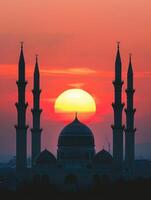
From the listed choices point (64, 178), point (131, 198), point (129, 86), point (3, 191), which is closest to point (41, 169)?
point (64, 178)

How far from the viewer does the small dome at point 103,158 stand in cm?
13388

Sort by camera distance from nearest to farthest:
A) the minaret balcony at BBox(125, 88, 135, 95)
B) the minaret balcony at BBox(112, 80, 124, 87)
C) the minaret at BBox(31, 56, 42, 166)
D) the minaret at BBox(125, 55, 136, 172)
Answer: the minaret balcony at BBox(112, 80, 124, 87), the minaret at BBox(125, 55, 136, 172), the minaret at BBox(31, 56, 42, 166), the minaret balcony at BBox(125, 88, 135, 95)

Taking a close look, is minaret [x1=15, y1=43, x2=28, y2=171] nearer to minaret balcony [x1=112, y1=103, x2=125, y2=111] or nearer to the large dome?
the large dome

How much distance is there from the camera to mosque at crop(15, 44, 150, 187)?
13238 cm

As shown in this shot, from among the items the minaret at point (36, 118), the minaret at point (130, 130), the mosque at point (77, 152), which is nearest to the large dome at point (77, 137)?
the mosque at point (77, 152)

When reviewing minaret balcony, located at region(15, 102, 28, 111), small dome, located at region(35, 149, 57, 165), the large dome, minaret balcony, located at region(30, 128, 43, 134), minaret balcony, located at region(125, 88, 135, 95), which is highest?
minaret balcony, located at region(125, 88, 135, 95)

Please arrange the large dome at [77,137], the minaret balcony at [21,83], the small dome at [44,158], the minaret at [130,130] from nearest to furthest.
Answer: the minaret balcony at [21,83] < the small dome at [44,158] < the minaret at [130,130] < the large dome at [77,137]

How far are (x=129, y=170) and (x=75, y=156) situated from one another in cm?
628

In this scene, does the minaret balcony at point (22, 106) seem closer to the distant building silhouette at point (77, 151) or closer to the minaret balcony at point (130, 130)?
the distant building silhouette at point (77, 151)

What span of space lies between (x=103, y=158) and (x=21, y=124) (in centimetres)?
901

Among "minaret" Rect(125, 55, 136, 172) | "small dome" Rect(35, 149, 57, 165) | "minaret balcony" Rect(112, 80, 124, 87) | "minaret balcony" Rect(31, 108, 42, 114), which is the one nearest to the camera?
"minaret balcony" Rect(112, 80, 124, 87)

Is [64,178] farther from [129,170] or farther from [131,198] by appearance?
[131,198]

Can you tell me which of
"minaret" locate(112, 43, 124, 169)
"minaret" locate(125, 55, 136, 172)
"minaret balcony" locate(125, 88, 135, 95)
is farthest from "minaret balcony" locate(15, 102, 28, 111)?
"minaret balcony" locate(125, 88, 135, 95)

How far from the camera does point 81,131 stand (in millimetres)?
138750
